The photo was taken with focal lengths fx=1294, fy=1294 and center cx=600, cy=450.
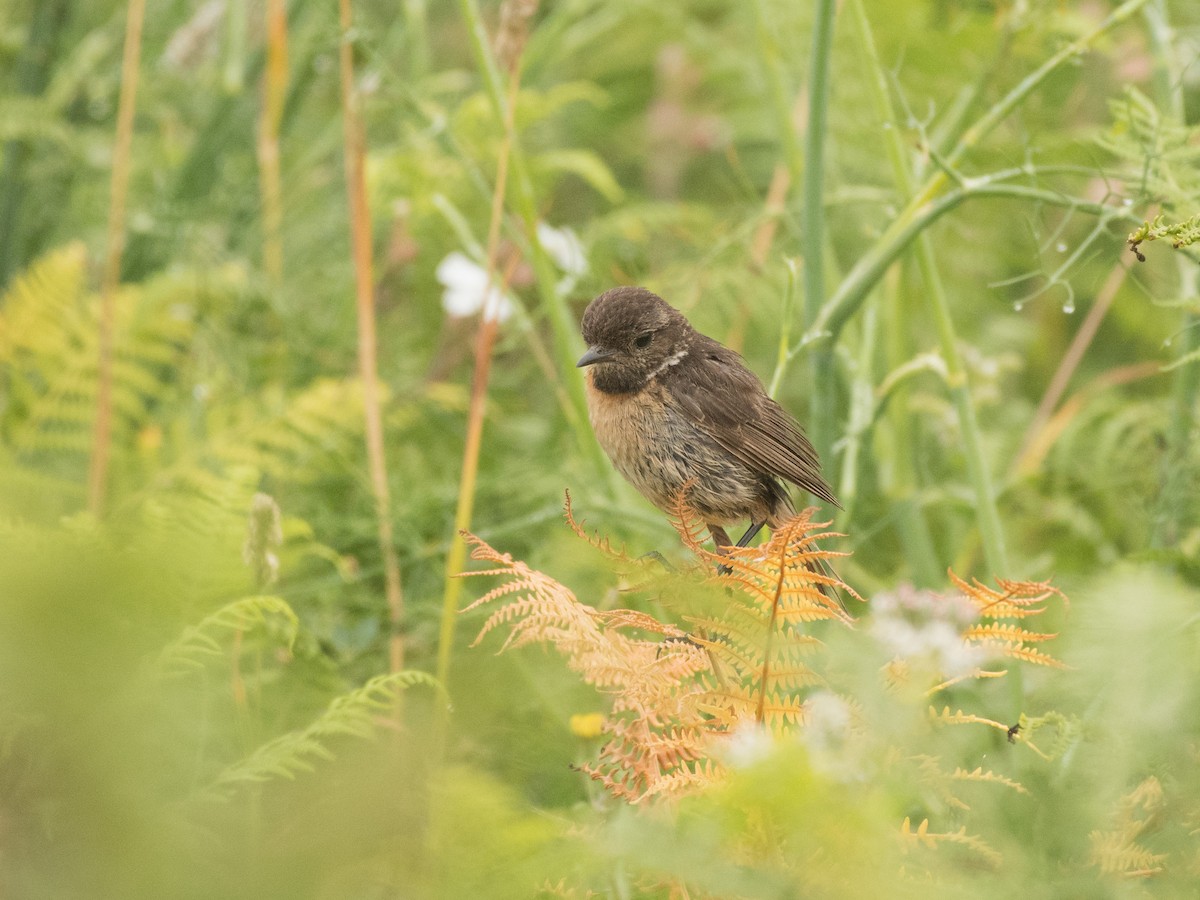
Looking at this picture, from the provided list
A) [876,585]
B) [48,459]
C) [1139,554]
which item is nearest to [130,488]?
[48,459]

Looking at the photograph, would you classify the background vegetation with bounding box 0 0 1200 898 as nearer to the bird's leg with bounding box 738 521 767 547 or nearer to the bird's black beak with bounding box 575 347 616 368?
the bird's black beak with bounding box 575 347 616 368

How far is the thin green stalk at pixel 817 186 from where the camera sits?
2.17m

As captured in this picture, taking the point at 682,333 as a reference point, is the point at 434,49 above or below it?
above

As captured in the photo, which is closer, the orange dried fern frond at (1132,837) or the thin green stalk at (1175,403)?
the orange dried fern frond at (1132,837)

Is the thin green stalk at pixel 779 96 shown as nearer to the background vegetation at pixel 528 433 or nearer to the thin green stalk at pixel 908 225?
the background vegetation at pixel 528 433

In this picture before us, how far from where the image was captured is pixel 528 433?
151 inches

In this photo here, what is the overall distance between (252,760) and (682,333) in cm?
153

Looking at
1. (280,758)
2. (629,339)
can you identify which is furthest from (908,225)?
(280,758)

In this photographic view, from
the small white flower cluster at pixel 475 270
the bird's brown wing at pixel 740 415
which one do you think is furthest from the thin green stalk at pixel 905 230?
the small white flower cluster at pixel 475 270

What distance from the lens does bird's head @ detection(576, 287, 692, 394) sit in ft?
8.23

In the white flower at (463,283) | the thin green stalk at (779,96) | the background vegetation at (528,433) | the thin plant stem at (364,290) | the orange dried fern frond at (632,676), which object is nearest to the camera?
the background vegetation at (528,433)

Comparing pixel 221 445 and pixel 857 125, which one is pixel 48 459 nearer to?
pixel 221 445

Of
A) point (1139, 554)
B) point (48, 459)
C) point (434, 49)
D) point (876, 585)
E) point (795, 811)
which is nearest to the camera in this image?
point (795, 811)

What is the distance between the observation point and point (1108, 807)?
1.22 m
